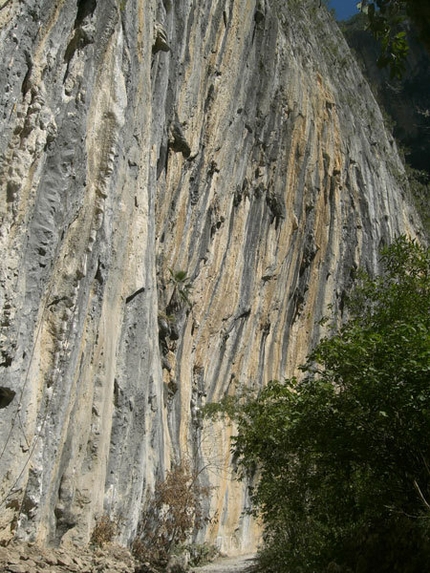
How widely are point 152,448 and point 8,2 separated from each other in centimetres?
950

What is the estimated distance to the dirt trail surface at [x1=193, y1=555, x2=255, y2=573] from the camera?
1386 cm

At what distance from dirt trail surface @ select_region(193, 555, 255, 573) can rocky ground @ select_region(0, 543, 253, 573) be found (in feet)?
15.6

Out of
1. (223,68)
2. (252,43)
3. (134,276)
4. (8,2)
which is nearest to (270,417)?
(134,276)

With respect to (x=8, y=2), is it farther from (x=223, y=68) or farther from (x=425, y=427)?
(x=223, y=68)

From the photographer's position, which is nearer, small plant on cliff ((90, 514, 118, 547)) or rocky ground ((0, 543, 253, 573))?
rocky ground ((0, 543, 253, 573))

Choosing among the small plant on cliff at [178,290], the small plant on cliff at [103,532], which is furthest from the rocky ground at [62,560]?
the small plant on cliff at [178,290]

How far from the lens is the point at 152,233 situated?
12367 millimetres

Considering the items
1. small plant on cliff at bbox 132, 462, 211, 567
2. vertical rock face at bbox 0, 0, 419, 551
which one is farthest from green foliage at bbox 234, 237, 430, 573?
small plant on cliff at bbox 132, 462, 211, 567

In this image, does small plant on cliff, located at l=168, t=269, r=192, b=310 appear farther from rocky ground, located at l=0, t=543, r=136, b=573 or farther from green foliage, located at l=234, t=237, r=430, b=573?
rocky ground, located at l=0, t=543, r=136, b=573

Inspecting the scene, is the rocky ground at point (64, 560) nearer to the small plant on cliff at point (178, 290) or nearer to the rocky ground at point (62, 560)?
the rocky ground at point (62, 560)

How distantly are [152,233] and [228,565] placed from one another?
29.6 ft

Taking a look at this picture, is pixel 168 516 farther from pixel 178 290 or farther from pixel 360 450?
pixel 360 450

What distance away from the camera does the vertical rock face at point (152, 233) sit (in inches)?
301

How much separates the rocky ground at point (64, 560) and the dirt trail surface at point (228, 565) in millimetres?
4743
